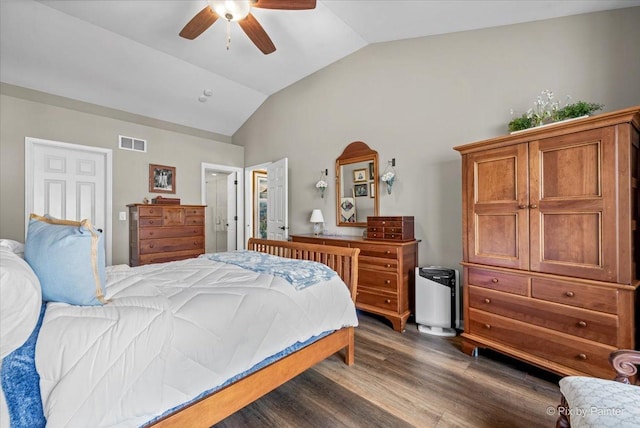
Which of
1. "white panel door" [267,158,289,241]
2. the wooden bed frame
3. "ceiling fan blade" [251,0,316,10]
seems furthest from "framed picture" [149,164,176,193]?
"ceiling fan blade" [251,0,316,10]

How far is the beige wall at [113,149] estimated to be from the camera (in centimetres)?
330

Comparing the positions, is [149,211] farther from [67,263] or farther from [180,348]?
[180,348]

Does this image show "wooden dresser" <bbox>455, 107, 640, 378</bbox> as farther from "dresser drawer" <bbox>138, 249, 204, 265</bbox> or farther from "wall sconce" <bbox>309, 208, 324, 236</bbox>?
"dresser drawer" <bbox>138, 249, 204, 265</bbox>

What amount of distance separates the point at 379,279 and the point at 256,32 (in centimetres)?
273

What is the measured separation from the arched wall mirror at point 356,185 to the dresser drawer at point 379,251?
603 millimetres

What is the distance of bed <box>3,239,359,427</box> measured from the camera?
951 millimetres

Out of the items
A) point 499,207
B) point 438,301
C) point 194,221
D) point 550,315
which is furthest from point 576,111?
point 194,221

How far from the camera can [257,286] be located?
161cm

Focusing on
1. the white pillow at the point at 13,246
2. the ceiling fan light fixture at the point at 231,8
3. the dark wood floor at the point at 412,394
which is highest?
the ceiling fan light fixture at the point at 231,8

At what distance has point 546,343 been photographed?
188 cm

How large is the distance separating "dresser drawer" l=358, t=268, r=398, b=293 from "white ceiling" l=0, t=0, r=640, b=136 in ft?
8.57

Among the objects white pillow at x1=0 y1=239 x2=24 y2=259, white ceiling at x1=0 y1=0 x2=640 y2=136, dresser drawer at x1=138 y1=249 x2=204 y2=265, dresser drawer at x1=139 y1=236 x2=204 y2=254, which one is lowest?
dresser drawer at x1=138 y1=249 x2=204 y2=265

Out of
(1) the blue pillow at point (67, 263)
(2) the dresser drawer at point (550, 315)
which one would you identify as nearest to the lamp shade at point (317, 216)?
(2) the dresser drawer at point (550, 315)

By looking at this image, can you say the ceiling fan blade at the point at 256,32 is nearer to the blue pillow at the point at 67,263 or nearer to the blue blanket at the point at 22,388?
the blue pillow at the point at 67,263
